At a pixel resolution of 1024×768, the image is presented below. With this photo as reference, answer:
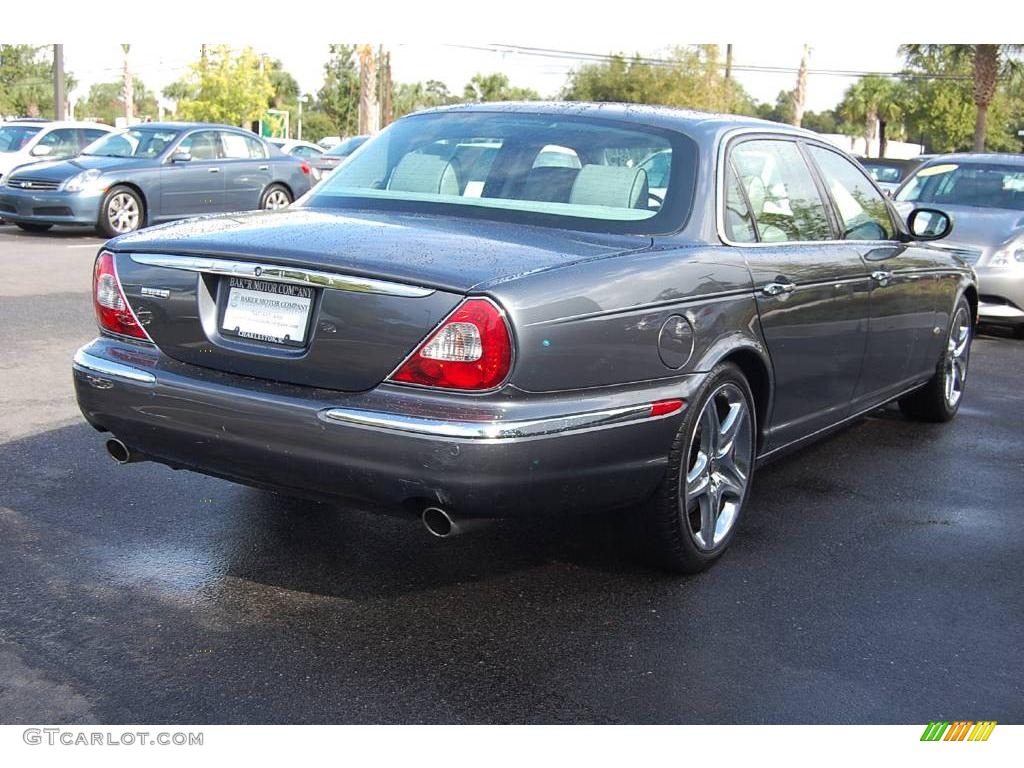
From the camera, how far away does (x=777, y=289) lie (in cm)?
445

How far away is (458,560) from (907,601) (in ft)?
4.98

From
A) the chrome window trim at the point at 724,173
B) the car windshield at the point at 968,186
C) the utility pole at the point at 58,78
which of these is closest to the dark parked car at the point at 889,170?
the car windshield at the point at 968,186

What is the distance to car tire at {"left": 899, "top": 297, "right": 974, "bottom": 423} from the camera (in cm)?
664

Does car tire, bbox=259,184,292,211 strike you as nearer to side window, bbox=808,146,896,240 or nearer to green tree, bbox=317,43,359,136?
side window, bbox=808,146,896,240

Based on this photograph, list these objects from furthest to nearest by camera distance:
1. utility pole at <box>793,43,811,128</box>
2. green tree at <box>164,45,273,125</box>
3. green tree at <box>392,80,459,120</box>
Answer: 1. green tree at <box>392,80,459,120</box>
2. green tree at <box>164,45,273,125</box>
3. utility pole at <box>793,43,811,128</box>

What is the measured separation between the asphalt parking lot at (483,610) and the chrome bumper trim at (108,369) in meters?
0.65

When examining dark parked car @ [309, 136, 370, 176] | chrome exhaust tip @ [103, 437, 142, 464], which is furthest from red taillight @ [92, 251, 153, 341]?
dark parked car @ [309, 136, 370, 176]

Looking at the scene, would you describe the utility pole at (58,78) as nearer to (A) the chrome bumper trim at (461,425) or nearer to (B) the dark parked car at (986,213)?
(B) the dark parked car at (986,213)

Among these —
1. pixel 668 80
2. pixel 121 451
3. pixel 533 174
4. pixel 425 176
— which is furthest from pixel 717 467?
pixel 668 80

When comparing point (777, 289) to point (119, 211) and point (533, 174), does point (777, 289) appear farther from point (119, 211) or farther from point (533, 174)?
point (119, 211)

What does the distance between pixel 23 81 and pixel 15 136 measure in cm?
6772

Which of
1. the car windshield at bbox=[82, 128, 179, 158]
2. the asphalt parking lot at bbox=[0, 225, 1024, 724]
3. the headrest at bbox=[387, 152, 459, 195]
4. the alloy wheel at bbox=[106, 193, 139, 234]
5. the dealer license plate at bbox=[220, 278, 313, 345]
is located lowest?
the asphalt parking lot at bbox=[0, 225, 1024, 724]

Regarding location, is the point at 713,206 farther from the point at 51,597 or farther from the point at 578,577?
the point at 51,597
